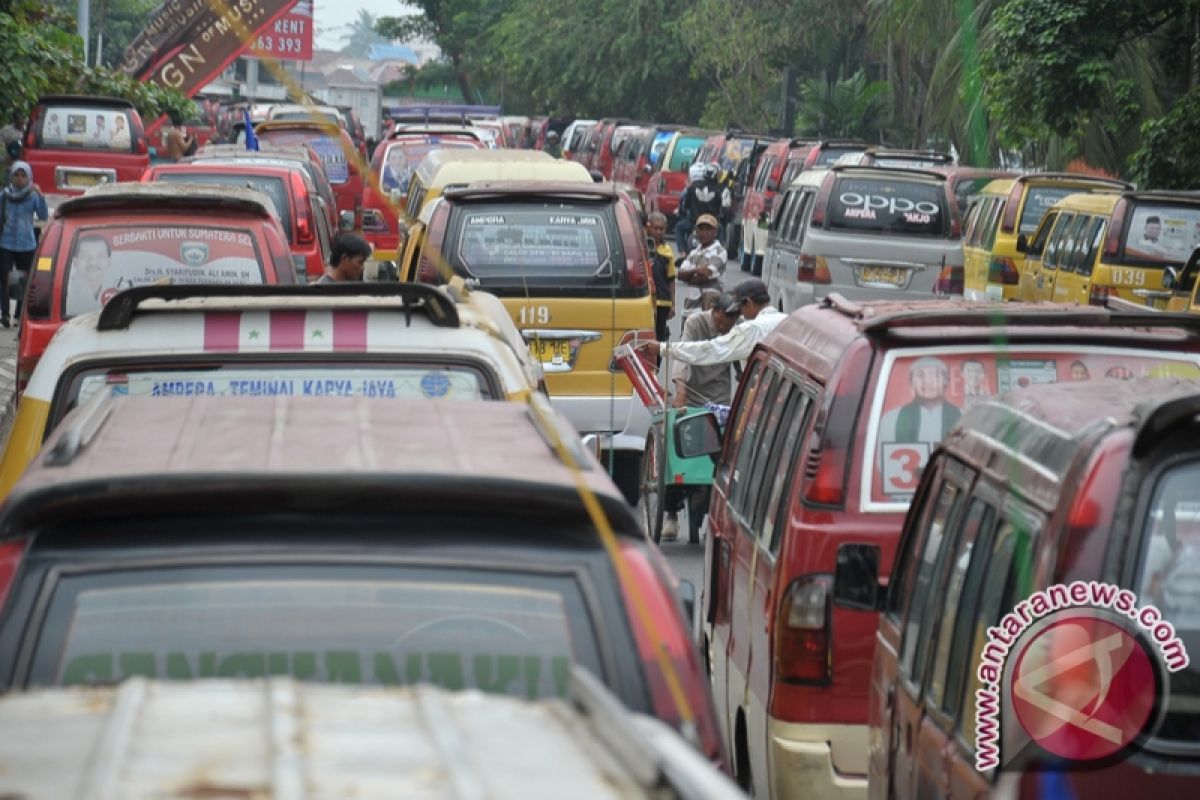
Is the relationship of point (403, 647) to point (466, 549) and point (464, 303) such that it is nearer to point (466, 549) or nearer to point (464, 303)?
point (466, 549)

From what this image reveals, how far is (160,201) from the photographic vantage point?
35.6 feet

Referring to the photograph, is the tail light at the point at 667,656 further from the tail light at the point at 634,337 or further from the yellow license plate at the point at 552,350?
the yellow license plate at the point at 552,350

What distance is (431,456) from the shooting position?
12.1ft

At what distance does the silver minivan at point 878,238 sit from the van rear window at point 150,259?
1202 centimetres

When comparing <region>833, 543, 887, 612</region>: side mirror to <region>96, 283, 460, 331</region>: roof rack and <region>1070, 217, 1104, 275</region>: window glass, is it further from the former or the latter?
<region>1070, 217, 1104, 275</region>: window glass

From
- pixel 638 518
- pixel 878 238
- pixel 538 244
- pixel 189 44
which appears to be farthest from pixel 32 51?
pixel 638 518

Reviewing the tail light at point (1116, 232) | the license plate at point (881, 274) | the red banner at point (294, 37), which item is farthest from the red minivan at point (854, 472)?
the red banner at point (294, 37)

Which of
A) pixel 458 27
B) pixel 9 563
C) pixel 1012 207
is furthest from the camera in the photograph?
pixel 458 27

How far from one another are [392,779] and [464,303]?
14.5 feet

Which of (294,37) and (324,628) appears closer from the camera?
(324,628)

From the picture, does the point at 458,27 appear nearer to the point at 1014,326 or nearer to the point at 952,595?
the point at 1014,326

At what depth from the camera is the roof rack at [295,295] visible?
598cm
